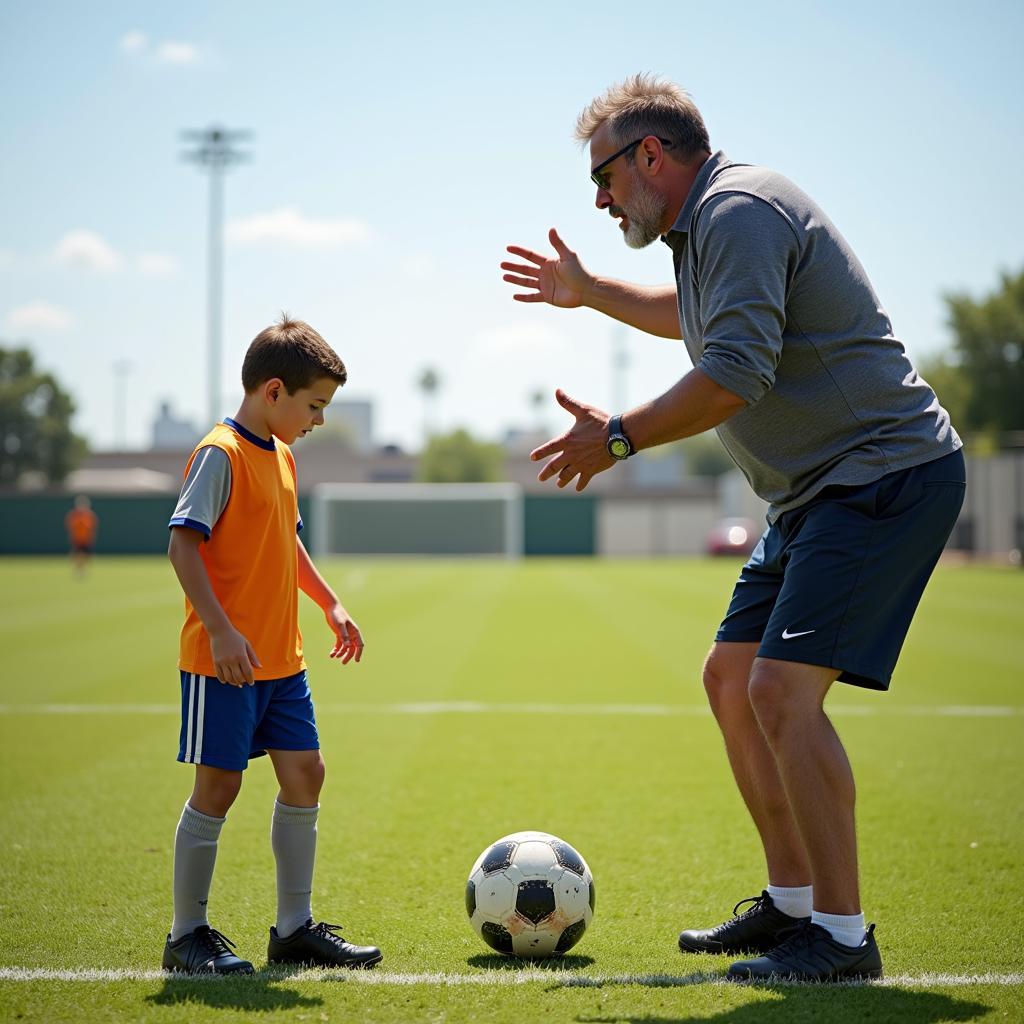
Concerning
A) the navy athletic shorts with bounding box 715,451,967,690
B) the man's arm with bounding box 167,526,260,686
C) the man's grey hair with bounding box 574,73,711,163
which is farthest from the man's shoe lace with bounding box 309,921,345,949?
the man's grey hair with bounding box 574,73,711,163

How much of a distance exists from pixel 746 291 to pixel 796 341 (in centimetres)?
25

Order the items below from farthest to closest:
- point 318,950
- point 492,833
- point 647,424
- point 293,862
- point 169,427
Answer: point 169,427, point 492,833, point 293,862, point 318,950, point 647,424

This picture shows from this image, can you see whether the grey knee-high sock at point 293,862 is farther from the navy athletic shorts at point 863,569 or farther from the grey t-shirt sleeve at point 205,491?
the navy athletic shorts at point 863,569

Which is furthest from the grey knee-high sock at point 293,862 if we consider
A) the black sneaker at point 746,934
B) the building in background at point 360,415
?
the building in background at point 360,415

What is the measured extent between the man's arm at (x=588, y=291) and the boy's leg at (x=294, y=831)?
181 cm

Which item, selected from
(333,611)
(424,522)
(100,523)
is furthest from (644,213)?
(100,523)

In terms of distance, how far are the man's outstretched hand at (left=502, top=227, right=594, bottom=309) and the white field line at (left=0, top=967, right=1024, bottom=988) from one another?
2239 mm

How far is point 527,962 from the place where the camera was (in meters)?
3.49

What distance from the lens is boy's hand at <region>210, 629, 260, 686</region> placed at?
3244 millimetres

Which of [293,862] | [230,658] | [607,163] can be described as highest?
[607,163]

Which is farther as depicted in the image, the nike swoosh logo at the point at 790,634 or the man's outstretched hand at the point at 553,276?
the man's outstretched hand at the point at 553,276

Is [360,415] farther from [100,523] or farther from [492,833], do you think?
[492,833]

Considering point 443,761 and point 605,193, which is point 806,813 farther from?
point 443,761

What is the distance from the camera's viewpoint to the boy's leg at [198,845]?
3.36 metres
